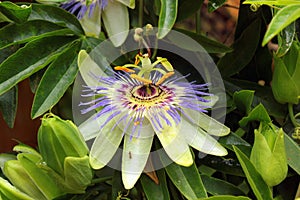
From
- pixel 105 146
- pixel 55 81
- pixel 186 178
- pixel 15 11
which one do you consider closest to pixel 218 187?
pixel 186 178

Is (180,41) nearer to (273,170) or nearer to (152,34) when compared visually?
(152,34)

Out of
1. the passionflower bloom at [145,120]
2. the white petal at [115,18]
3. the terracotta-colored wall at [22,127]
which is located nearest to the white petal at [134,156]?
the passionflower bloom at [145,120]

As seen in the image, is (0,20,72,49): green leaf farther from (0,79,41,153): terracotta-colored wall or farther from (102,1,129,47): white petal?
(0,79,41,153): terracotta-colored wall

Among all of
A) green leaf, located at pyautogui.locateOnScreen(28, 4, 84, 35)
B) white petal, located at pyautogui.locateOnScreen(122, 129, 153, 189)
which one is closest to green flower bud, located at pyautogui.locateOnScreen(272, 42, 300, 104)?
white petal, located at pyautogui.locateOnScreen(122, 129, 153, 189)

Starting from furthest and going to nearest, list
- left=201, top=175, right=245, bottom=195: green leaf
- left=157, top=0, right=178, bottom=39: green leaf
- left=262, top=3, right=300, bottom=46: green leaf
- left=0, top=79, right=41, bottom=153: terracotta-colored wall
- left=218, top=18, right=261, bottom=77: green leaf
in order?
left=0, top=79, right=41, bottom=153: terracotta-colored wall, left=218, top=18, right=261, bottom=77: green leaf, left=201, top=175, right=245, bottom=195: green leaf, left=157, top=0, right=178, bottom=39: green leaf, left=262, top=3, right=300, bottom=46: green leaf

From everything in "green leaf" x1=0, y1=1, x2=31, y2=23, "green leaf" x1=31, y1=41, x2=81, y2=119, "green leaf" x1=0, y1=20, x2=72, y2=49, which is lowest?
"green leaf" x1=31, y1=41, x2=81, y2=119

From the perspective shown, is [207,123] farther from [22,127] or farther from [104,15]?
[22,127]
